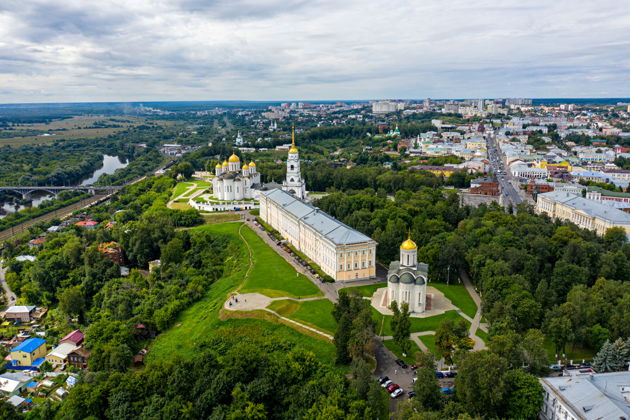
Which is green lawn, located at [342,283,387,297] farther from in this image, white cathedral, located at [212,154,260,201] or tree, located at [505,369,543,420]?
white cathedral, located at [212,154,260,201]

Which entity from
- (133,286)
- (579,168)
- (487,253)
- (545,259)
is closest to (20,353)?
(133,286)

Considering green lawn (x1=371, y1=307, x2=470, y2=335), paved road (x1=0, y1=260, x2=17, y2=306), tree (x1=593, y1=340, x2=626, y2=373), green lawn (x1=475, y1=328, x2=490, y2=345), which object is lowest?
paved road (x1=0, y1=260, x2=17, y2=306)

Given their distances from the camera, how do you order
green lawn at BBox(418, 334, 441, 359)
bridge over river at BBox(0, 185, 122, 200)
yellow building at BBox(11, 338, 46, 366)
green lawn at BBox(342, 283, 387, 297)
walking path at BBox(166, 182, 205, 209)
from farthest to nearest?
bridge over river at BBox(0, 185, 122, 200) < walking path at BBox(166, 182, 205, 209) < green lawn at BBox(342, 283, 387, 297) < yellow building at BBox(11, 338, 46, 366) < green lawn at BBox(418, 334, 441, 359)

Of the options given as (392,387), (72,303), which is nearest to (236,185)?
(72,303)

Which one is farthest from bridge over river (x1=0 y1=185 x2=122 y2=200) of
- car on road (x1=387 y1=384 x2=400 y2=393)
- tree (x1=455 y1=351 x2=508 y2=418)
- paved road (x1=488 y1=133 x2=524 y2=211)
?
tree (x1=455 y1=351 x2=508 y2=418)

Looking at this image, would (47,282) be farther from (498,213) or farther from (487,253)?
(498,213)

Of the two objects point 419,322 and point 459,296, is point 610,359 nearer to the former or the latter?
point 419,322
